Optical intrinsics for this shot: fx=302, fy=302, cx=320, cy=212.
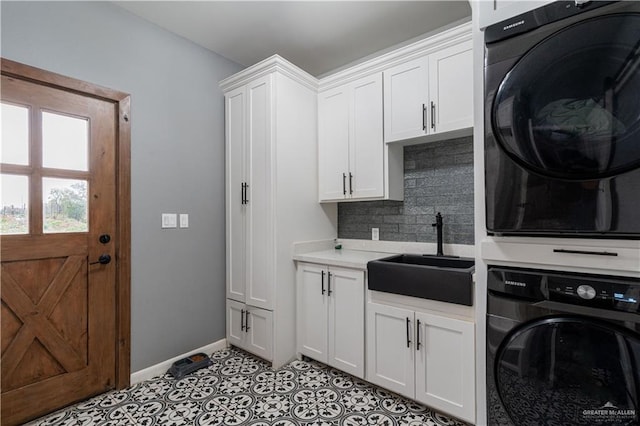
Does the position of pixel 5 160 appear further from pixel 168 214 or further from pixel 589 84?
pixel 589 84

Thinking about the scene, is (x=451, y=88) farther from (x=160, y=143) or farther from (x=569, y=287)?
(x=160, y=143)

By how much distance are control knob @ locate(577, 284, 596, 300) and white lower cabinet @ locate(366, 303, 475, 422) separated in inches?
24.1

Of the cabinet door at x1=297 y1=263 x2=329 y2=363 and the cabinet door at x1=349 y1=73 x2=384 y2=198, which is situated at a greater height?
the cabinet door at x1=349 y1=73 x2=384 y2=198

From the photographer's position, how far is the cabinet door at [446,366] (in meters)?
1.64

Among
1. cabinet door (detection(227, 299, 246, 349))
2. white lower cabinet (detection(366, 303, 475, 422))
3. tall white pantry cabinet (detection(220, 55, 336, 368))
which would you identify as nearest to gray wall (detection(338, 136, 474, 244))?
tall white pantry cabinet (detection(220, 55, 336, 368))

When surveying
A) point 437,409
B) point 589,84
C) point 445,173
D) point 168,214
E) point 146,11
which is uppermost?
point 146,11

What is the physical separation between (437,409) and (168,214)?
2.32 meters

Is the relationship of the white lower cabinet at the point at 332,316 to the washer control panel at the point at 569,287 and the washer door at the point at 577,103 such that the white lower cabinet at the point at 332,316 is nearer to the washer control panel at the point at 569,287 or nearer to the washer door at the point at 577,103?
the washer control panel at the point at 569,287

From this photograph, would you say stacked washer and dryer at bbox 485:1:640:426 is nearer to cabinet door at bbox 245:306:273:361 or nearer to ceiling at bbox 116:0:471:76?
ceiling at bbox 116:0:471:76

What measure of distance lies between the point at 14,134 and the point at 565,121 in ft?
9.12

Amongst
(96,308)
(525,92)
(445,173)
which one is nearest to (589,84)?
(525,92)

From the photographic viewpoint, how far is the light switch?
2.42m

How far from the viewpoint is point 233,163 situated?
272cm

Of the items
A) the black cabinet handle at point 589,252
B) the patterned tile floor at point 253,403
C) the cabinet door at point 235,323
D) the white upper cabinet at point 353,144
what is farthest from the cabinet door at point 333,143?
the black cabinet handle at point 589,252
